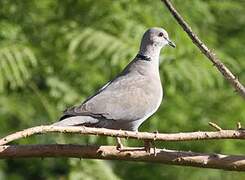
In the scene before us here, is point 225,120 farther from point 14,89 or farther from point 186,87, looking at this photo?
point 14,89

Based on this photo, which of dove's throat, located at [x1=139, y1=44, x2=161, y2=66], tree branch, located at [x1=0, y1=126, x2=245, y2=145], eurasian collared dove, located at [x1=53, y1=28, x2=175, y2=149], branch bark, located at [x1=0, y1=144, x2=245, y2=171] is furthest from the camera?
dove's throat, located at [x1=139, y1=44, x2=161, y2=66]

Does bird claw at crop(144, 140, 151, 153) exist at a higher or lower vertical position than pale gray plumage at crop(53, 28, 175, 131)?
lower

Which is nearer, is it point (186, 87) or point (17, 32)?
point (17, 32)

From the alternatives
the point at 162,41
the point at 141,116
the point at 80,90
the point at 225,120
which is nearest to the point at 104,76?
the point at 80,90

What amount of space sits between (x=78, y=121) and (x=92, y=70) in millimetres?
1844

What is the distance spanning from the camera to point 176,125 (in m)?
4.18

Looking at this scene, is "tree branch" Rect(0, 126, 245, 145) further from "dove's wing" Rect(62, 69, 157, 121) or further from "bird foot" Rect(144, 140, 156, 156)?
"dove's wing" Rect(62, 69, 157, 121)

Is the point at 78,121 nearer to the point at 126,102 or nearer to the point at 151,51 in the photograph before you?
the point at 126,102

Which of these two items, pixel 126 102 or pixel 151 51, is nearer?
pixel 126 102

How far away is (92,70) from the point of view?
396 cm

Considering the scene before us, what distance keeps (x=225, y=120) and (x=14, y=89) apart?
1079 mm

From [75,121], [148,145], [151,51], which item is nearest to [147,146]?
[148,145]

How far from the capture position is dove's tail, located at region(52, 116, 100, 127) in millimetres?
2062

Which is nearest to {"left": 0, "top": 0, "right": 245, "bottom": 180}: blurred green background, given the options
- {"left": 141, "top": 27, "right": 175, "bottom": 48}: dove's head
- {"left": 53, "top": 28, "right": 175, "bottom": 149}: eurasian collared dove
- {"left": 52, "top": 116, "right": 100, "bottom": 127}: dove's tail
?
{"left": 141, "top": 27, "right": 175, "bottom": 48}: dove's head
